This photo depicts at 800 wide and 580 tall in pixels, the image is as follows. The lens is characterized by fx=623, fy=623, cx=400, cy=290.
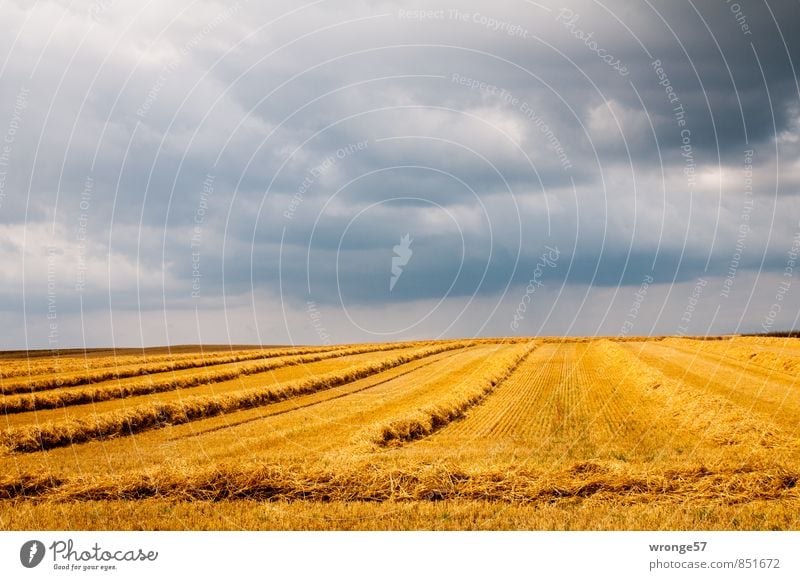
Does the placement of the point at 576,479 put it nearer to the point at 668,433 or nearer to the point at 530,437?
the point at 530,437

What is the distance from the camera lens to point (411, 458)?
16.0m

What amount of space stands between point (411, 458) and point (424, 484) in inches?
91.3

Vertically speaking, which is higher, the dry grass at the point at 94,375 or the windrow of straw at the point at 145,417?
the dry grass at the point at 94,375

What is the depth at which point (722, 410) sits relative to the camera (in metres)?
22.3

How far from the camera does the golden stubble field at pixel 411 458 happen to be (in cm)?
1223

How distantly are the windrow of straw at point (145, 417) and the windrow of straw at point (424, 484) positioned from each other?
8127mm

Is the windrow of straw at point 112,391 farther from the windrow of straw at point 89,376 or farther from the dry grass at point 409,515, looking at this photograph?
the dry grass at point 409,515

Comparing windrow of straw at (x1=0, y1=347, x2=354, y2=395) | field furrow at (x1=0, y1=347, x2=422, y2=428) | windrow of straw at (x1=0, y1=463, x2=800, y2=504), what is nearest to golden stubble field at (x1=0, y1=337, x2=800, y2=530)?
windrow of straw at (x1=0, y1=463, x2=800, y2=504)

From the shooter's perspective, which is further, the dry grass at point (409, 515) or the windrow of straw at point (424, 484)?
the windrow of straw at point (424, 484)

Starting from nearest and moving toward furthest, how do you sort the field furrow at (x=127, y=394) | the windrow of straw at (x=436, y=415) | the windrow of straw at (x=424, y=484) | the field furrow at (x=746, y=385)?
the windrow of straw at (x=424, y=484) → the windrow of straw at (x=436, y=415) → the field furrow at (x=746, y=385) → the field furrow at (x=127, y=394)

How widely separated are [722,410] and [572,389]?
12467 millimetres

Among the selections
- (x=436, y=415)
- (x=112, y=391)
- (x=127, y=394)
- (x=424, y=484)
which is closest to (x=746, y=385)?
(x=436, y=415)

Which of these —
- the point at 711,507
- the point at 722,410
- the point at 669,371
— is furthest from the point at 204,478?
the point at 669,371

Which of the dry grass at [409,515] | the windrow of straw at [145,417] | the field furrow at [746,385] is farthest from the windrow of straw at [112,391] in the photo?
the field furrow at [746,385]
